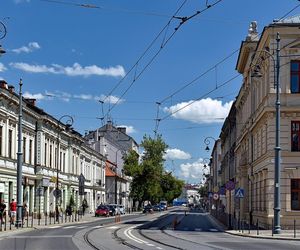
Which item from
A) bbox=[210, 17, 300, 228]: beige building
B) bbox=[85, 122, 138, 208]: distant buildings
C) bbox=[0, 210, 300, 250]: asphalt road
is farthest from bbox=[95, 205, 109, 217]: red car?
bbox=[0, 210, 300, 250]: asphalt road

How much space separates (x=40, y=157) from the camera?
61.7m

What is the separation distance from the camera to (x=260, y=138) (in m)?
46.6

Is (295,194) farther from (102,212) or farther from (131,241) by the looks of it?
(102,212)

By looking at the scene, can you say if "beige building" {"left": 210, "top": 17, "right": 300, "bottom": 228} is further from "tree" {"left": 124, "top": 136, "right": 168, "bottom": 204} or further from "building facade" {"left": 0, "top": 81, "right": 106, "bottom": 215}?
"tree" {"left": 124, "top": 136, "right": 168, "bottom": 204}

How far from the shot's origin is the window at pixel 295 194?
4041cm

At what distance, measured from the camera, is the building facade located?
50.2m

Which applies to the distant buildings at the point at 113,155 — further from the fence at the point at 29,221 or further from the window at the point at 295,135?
the window at the point at 295,135

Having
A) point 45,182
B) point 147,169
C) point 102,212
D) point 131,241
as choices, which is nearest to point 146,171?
point 147,169

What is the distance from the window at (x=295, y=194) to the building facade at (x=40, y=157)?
1912 cm

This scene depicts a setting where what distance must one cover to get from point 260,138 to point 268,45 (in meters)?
7.69

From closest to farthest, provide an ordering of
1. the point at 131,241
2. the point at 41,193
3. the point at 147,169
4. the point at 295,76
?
the point at 131,241 < the point at 295,76 < the point at 41,193 < the point at 147,169

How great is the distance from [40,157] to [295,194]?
29.1 meters

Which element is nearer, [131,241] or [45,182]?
[131,241]

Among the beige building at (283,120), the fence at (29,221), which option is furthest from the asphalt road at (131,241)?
the beige building at (283,120)
